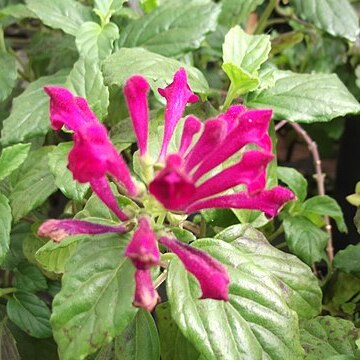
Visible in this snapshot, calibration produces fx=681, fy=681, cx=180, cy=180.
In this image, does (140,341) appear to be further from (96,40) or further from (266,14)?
(266,14)

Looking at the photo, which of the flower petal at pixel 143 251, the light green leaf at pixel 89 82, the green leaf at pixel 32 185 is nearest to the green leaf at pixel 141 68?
the light green leaf at pixel 89 82

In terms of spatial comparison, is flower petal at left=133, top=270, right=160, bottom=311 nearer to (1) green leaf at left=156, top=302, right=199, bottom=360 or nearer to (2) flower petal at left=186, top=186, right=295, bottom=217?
(2) flower petal at left=186, top=186, right=295, bottom=217

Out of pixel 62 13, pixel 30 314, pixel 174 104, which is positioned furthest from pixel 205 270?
pixel 62 13

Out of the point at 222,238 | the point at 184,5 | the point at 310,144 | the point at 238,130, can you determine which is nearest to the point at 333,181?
the point at 310,144

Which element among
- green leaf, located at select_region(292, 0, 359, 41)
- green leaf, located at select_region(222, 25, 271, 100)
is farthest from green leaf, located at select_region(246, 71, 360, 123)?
green leaf, located at select_region(292, 0, 359, 41)

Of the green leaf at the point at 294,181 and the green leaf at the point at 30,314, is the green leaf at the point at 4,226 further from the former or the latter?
the green leaf at the point at 294,181

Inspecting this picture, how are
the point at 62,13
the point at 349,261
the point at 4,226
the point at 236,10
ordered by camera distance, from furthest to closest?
the point at 236,10
the point at 62,13
the point at 349,261
the point at 4,226
